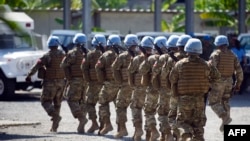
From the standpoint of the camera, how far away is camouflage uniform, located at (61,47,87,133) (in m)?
18.9

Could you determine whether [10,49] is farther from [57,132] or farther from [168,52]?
[168,52]

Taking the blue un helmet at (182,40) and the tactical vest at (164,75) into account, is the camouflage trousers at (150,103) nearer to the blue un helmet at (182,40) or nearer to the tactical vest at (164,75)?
the tactical vest at (164,75)

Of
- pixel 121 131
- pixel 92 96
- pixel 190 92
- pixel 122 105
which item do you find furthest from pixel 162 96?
pixel 92 96

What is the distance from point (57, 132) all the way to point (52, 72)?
1.22 meters

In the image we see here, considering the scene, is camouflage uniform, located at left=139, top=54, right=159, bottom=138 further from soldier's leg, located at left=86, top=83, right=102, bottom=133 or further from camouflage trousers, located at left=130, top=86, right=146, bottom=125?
soldier's leg, located at left=86, top=83, right=102, bottom=133

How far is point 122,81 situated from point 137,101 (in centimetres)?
94

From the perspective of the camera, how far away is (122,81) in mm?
17688

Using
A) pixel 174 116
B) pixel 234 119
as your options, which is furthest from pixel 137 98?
pixel 234 119

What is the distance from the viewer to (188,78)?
45.4 ft

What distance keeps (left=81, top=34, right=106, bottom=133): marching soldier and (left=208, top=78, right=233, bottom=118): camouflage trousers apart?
224 cm

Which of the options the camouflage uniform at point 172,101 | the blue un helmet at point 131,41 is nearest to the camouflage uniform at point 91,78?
the blue un helmet at point 131,41

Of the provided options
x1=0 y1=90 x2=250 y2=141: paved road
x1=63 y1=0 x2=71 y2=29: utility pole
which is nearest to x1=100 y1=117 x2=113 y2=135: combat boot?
x1=0 y1=90 x2=250 y2=141: paved road

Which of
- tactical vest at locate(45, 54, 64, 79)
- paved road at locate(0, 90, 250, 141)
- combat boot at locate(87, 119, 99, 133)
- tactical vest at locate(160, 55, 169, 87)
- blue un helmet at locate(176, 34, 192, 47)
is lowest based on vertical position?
paved road at locate(0, 90, 250, 141)

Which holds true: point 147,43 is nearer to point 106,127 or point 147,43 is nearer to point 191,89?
point 106,127
